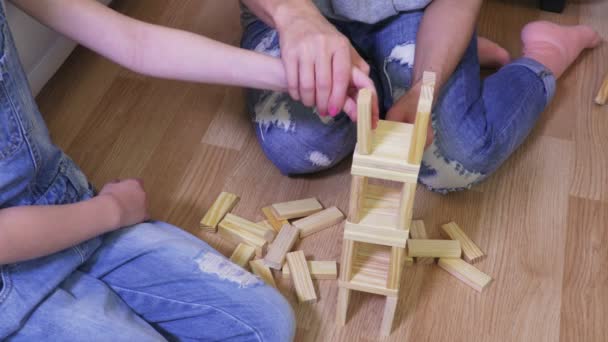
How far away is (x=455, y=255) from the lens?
1041 millimetres

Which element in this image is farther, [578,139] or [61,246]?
[578,139]

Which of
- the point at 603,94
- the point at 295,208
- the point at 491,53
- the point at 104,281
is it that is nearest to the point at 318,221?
the point at 295,208

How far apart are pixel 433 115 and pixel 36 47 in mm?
734

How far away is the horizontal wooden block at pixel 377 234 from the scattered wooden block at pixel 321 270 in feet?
0.69

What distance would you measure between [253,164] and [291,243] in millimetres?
210

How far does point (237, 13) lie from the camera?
5.03 feet

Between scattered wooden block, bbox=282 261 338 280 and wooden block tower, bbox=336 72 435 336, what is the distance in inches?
3.1

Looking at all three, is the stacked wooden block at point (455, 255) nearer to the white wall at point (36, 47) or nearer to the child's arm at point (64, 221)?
the child's arm at point (64, 221)

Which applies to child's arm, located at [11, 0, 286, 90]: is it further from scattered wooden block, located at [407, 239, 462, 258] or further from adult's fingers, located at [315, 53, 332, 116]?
scattered wooden block, located at [407, 239, 462, 258]

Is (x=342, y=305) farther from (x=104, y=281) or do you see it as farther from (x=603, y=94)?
(x=603, y=94)

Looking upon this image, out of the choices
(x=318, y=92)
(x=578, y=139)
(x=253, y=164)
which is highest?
(x=318, y=92)

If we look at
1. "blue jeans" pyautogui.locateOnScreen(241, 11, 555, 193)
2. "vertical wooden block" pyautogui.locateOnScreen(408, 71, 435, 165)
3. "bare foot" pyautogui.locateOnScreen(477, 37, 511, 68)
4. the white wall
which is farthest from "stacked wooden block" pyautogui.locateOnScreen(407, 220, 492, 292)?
the white wall

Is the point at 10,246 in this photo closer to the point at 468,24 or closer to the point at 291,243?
the point at 291,243

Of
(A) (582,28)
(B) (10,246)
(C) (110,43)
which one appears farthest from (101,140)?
(A) (582,28)
